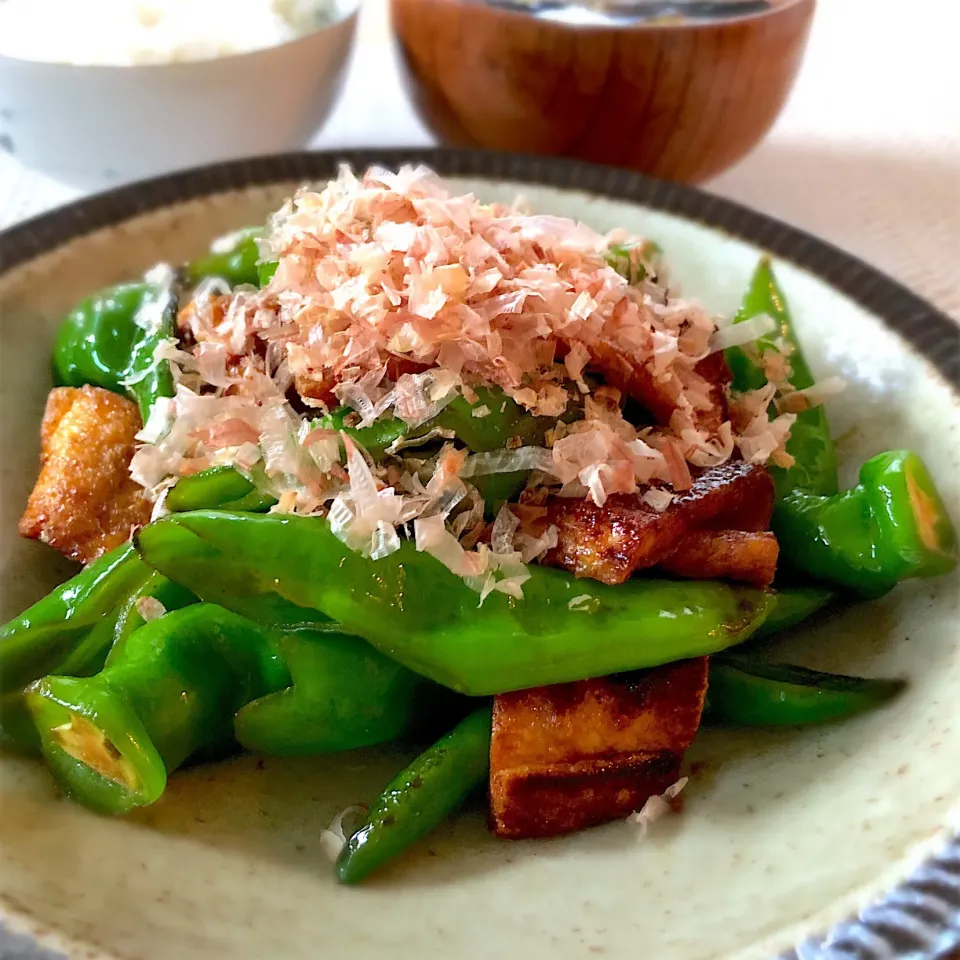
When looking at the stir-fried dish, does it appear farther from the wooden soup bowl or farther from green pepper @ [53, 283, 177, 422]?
the wooden soup bowl

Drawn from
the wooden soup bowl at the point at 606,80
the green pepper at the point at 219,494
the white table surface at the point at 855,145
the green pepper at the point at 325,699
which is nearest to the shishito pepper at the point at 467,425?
the green pepper at the point at 219,494

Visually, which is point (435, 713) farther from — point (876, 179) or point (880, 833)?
point (876, 179)

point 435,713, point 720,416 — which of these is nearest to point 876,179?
point 720,416

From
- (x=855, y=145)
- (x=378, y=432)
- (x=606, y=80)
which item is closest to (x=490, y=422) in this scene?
(x=378, y=432)

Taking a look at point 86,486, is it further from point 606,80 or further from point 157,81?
point 606,80

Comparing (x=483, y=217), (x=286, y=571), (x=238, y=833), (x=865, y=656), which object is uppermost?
(x=483, y=217)
